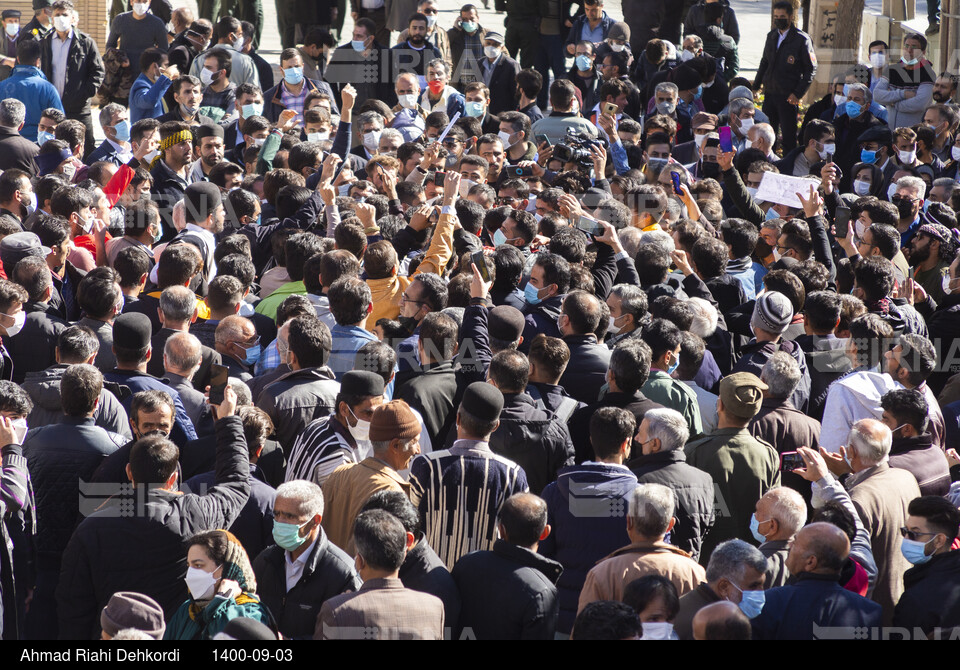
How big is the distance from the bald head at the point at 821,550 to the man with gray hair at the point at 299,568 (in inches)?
63.2

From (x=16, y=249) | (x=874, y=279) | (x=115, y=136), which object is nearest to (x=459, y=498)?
(x=874, y=279)

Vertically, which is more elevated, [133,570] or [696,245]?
[696,245]

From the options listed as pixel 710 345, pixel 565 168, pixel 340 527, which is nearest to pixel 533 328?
pixel 710 345

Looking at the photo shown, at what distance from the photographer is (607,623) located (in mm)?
3586

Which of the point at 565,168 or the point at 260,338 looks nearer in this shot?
the point at 260,338

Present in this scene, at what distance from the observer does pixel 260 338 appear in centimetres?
640

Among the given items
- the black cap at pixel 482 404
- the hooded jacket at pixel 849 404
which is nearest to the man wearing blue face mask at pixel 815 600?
the black cap at pixel 482 404

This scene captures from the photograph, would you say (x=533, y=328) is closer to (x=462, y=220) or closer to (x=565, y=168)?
(x=462, y=220)

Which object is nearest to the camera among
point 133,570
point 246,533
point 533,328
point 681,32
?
point 133,570

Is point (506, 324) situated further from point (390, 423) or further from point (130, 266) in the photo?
point (130, 266)

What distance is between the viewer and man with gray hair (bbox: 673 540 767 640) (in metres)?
4.10

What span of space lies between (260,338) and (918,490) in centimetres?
346

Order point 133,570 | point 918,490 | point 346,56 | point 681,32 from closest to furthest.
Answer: point 133,570, point 918,490, point 346,56, point 681,32

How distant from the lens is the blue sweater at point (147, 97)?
38.5 feet
